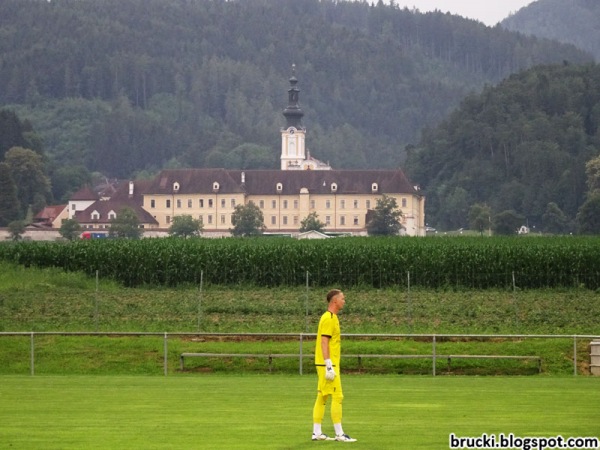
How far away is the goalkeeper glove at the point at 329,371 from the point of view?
22.3 meters

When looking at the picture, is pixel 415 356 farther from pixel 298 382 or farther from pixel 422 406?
pixel 422 406

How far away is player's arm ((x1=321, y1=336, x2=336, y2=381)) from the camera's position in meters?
22.3

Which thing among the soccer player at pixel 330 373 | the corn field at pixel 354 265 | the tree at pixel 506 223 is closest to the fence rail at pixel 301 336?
the soccer player at pixel 330 373

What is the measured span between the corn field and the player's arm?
1806 inches

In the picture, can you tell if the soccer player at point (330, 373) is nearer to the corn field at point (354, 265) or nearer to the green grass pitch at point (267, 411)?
the green grass pitch at point (267, 411)

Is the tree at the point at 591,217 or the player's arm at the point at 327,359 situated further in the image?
the tree at the point at 591,217

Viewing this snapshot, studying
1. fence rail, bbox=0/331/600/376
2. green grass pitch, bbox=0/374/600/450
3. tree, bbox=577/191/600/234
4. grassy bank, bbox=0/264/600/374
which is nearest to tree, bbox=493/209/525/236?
tree, bbox=577/191/600/234

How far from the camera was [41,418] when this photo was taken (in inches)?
1000

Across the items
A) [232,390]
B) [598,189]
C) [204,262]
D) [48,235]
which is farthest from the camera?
[48,235]

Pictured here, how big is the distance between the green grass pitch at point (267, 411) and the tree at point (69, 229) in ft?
518

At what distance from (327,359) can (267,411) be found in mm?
4658

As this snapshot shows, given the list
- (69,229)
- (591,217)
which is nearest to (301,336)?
(591,217)

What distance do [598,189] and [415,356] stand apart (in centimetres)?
14733

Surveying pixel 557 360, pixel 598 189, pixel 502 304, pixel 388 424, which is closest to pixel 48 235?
pixel 598 189
